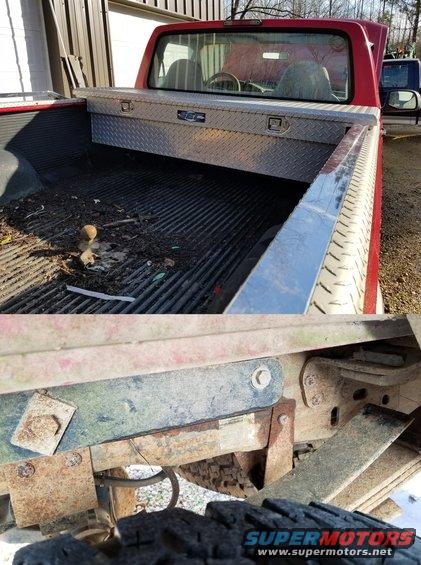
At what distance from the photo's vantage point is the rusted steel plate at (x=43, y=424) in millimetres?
891

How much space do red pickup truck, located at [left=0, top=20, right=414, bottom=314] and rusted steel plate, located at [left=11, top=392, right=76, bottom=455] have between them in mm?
543

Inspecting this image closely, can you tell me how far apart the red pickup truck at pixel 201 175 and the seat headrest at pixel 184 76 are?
0.04 feet

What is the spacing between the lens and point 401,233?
224 inches

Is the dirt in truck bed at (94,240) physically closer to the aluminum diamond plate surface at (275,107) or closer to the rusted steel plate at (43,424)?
the aluminum diamond plate surface at (275,107)

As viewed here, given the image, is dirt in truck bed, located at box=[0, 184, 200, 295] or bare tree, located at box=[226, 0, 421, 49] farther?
bare tree, located at box=[226, 0, 421, 49]

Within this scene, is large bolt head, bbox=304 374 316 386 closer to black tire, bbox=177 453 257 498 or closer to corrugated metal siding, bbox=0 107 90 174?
black tire, bbox=177 453 257 498

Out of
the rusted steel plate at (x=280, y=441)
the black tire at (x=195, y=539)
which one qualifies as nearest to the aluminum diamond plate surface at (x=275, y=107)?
the rusted steel plate at (x=280, y=441)

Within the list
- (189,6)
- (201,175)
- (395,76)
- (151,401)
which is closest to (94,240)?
(201,175)

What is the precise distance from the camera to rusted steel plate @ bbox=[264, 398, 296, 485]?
1.25 meters

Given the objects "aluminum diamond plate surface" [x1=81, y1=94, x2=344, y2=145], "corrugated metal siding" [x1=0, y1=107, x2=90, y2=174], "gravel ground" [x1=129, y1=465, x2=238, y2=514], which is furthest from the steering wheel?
"gravel ground" [x1=129, y1=465, x2=238, y2=514]

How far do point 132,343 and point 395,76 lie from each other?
10476 mm

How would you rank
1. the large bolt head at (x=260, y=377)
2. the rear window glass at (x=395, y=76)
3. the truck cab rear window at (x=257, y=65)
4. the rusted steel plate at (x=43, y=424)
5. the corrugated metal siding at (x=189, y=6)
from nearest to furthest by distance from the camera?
the rusted steel plate at (x=43, y=424)
the large bolt head at (x=260, y=377)
the truck cab rear window at (x=257, y=65)
the rear window glass at (x=395, y=76)
the corrugated metal siding at (x=189, y=6)

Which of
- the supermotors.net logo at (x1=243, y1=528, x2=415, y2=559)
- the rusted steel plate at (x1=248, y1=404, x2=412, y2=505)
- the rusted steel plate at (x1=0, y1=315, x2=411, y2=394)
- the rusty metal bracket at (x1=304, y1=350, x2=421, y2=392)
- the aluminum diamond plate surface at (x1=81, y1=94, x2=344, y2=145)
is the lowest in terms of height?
the rusted steel plate at (x1=248, y1=404, x2=412, y2=505)

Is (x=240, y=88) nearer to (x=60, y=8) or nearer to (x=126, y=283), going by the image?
(x=126, y=283)
